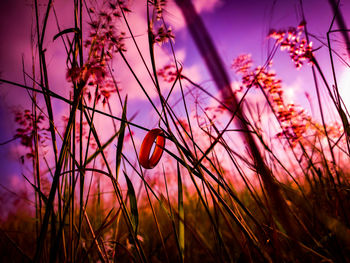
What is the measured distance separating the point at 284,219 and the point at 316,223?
1.85 feet

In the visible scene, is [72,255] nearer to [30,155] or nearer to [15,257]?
[30,155]

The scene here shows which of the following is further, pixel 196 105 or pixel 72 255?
pixel 196 105

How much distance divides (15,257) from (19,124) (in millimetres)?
916

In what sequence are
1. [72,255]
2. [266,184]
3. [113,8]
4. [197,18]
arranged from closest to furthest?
[72,255] < [266,184] < [113,8] < [197,18]

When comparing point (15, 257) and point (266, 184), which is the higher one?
point (266, 184)

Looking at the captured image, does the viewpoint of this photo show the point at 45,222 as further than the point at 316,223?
No

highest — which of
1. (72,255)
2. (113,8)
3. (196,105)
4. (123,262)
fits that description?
(113,8)

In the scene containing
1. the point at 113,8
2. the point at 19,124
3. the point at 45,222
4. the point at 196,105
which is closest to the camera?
the point at 45,222

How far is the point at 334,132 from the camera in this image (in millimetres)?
1498

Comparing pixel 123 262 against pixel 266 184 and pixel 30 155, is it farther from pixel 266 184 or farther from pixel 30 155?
pixel 266 184

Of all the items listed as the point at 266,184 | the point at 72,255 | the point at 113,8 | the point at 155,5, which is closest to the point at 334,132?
the point at 266,184

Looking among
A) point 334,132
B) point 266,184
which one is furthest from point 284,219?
point 334,132

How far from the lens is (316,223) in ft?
3.18

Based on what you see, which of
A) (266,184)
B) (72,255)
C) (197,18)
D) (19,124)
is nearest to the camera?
(72,255)
